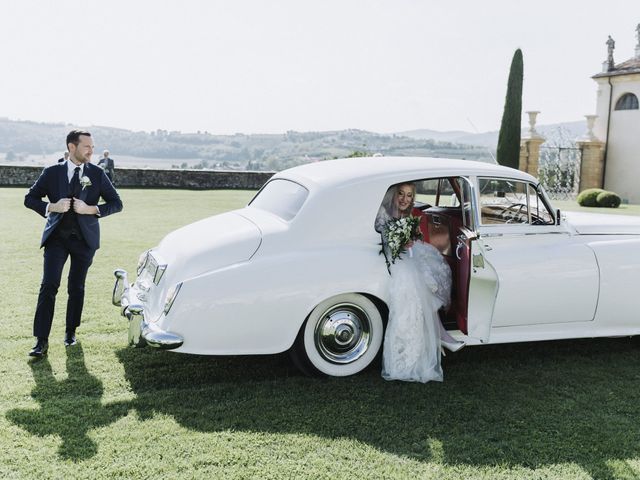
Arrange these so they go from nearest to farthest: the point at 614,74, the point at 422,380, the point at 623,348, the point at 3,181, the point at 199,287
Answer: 1. the point at 199,287
2. the point at 422,380
3. the point at 623,348
4. the point at 3,181
5. the point at 614,74

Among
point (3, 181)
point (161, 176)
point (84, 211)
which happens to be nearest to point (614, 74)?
point (161, 176)

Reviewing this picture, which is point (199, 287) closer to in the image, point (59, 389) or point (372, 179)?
point (59, 389)

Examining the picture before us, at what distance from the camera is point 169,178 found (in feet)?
102

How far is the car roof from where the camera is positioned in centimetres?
492

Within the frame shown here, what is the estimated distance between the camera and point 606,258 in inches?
202

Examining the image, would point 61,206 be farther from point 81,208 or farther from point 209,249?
point 209,249

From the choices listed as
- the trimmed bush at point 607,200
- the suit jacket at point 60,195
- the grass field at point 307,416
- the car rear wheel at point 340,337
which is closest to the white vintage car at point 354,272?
the car rear wheel at point 340,337

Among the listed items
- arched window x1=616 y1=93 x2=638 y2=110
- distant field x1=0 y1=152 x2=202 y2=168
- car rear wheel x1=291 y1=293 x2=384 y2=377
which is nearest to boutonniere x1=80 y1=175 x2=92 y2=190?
car rear wheel x1=291 y1=293 x2=384 y2=377

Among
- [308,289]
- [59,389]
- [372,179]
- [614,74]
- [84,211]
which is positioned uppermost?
[614,74]

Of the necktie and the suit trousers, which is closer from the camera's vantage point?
the suit trousers

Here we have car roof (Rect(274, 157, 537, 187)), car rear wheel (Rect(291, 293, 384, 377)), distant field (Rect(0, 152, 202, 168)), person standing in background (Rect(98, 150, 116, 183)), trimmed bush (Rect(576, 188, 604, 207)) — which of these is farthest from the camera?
distant field (Rect(0, 152, 202, 168))

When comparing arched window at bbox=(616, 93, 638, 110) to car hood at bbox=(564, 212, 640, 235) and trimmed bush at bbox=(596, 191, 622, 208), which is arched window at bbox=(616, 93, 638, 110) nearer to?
trimmed bush at bbox=(596, 191, 622, 208)

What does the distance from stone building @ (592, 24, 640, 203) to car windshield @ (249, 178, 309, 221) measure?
34.3 metres

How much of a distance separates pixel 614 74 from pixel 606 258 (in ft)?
119
